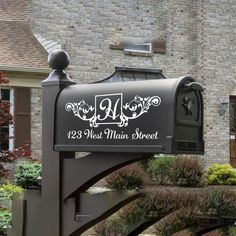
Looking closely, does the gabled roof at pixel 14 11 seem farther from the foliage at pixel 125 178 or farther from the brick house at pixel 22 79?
the foliage at pixel 125 178

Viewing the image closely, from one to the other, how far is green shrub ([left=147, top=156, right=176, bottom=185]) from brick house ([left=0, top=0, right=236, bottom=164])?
16.5 feet

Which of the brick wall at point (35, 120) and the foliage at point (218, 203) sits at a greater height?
the brick wall at point (35, 120)

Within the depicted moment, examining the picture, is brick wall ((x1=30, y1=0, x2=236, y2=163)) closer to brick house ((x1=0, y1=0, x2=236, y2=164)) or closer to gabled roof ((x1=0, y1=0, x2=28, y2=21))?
brick house ((x1=0, y1=0, x2=236, y2=164))

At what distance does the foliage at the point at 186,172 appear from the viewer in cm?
1518

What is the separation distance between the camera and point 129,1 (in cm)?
2127

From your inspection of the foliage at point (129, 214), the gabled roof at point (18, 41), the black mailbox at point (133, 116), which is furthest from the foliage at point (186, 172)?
the black mailbox at point (133, 116)

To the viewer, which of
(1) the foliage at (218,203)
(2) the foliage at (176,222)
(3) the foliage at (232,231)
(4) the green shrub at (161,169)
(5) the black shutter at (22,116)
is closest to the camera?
(2) the foliage at (176,222)

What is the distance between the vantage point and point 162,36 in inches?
859

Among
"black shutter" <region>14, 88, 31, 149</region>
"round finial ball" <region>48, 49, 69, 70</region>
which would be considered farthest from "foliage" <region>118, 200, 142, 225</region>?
"black shutter" <region>14, 88, 31, 149</region>

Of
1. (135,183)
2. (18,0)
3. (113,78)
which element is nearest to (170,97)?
(113,78)

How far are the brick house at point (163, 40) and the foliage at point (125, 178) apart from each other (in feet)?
26.1

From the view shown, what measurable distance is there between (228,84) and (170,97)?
19719 millimetres

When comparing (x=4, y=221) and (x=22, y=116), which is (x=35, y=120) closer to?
(x=22, y=116)

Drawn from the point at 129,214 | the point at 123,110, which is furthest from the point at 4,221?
the point at 123,110
